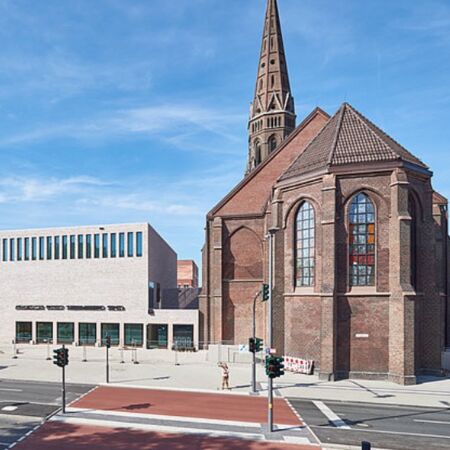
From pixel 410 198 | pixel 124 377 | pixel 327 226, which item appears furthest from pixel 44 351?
pixel 410 198

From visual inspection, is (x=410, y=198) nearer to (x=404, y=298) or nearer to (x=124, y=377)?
(x=404, y=298)

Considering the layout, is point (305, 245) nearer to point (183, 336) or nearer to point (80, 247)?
point (183, 336)

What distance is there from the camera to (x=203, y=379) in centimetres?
2656

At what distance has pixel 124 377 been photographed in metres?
27.3

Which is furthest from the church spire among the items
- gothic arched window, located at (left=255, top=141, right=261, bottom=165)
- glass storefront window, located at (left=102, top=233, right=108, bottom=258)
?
glass storefront window, located at (left=102, top=233, right=108, bottom=258)

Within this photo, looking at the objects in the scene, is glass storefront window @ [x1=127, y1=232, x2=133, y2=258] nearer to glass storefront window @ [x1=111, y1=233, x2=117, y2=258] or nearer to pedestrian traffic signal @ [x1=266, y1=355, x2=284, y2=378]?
glass storefront window @ [x1=111, y1=233, x2=117, y2=258]

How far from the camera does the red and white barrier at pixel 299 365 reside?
27.9 m

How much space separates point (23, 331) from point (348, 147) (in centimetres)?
3922

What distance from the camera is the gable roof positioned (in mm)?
39406

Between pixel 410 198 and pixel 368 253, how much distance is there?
5.12 m

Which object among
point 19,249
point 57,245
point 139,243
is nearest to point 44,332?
point 57,245

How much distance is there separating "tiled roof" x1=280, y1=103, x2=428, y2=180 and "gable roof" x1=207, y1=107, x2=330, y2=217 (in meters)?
6.53

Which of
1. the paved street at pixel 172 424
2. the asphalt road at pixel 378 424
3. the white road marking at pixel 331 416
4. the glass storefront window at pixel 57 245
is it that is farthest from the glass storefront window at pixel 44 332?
Answer: the white road marking at pixel 331 416

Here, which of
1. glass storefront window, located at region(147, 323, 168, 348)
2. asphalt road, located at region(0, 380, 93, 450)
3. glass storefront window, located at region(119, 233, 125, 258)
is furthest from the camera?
glass storefront window, located at region(119, 233, 125, 258)
